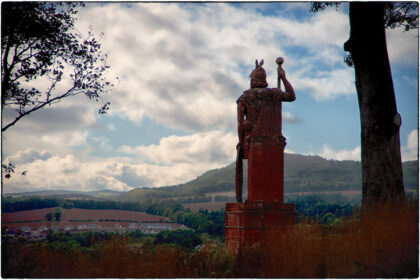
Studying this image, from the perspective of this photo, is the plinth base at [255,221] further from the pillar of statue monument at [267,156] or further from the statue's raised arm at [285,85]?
the statue's raised arm at [285,85]

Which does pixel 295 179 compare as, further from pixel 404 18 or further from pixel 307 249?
pixel 307 249

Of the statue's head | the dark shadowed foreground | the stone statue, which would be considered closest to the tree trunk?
the dark shadowed foreground

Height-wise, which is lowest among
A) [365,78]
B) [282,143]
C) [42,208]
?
[42,208]

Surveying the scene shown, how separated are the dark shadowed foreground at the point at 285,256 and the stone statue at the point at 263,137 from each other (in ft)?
5.64

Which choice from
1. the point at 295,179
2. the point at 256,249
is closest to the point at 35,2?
the point at 256,249

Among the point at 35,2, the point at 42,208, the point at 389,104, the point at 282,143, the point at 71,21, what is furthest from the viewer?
the point at 42,208

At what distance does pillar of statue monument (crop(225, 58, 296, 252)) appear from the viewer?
29.1 ft

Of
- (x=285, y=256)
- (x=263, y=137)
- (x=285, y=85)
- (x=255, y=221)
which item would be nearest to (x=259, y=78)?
(x=285, y=85)

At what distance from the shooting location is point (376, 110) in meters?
8.72

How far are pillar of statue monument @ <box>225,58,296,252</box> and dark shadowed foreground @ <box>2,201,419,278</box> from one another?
47.7 inches

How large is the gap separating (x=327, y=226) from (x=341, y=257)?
1.10 metres

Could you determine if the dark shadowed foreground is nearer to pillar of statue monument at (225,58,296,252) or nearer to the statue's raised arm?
pillar of statue monument at (225,58,296,252)

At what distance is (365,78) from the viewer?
29.2 feet

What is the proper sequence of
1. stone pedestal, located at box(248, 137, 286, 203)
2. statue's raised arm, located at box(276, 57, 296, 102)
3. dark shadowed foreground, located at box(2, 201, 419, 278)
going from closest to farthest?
dark shadowed foreground, located at box(2, 201, 419, 278) < stone pedestal, located at box(248, 137, 286, 203) < statue's raised arm, located at box(276, 57, 296, 102)
